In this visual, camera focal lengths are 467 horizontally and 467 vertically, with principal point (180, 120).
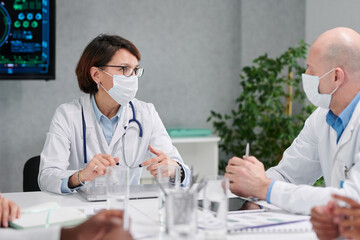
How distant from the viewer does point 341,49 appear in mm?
1821

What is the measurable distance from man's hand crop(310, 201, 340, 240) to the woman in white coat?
3.18 feet

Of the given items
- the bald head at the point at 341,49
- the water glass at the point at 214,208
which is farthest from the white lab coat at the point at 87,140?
the bald head at the point at 341,49

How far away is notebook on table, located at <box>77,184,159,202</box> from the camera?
179cm

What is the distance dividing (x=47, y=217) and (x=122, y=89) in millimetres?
1026

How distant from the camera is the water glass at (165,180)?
1.48 m

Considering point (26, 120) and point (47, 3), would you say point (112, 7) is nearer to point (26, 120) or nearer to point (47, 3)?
point (47, 3)

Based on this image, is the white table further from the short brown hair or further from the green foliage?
the green foliage

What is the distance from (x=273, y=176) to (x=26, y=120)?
7.13 ft

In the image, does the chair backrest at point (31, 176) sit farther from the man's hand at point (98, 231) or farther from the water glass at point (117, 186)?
the man's hand at point (98, 231)

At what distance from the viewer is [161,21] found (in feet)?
12.5

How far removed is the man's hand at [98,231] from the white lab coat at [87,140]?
35.2 inches

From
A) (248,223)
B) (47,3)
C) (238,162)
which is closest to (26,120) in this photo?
(47,3)

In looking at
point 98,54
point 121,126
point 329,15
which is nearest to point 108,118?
point 121,126

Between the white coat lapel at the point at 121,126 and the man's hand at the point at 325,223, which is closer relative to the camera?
the man's hand at the point at 325,223
